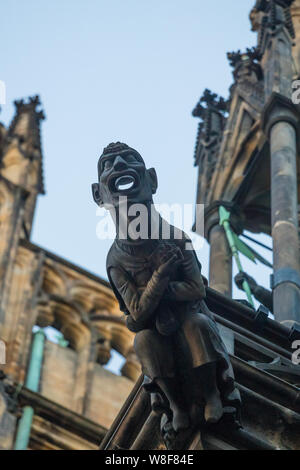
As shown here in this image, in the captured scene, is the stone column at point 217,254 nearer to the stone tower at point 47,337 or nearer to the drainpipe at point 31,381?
the stone tower at point 47,337

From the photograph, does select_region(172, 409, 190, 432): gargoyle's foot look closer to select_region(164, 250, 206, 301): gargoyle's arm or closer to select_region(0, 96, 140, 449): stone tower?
select_region(164, 250, 206, 301): gargoyle's arm

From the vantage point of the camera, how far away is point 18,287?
92.0 ft

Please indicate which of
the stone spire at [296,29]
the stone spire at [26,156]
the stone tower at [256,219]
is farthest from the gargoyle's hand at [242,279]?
the stone spire at [26,156]

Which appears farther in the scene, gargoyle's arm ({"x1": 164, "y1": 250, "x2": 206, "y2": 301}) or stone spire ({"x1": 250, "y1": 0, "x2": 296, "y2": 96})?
stone spire ({"x1": 250, "y1": 0, "x2": 296, "y2": 96})

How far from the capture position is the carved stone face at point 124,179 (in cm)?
873

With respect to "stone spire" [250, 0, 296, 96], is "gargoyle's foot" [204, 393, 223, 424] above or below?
below

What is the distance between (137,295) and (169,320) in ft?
0.71

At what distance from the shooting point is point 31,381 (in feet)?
84.2

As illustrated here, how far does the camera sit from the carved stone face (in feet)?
28.7

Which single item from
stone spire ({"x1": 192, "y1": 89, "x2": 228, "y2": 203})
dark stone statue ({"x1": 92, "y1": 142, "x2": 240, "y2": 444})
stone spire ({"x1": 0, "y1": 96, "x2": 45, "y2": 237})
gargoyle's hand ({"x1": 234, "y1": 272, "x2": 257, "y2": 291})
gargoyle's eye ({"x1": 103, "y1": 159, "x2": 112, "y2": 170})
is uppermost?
stone spire ({"x1": 0, "y1": 96, "x2": 45, "y2": 237})

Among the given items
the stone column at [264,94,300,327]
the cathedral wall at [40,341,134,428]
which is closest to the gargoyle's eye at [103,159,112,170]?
the stone column at [264,94,300,327]

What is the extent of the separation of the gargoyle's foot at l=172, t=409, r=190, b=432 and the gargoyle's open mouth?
124 cm

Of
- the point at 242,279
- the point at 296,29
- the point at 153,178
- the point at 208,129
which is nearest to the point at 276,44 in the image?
the point at 296,29
